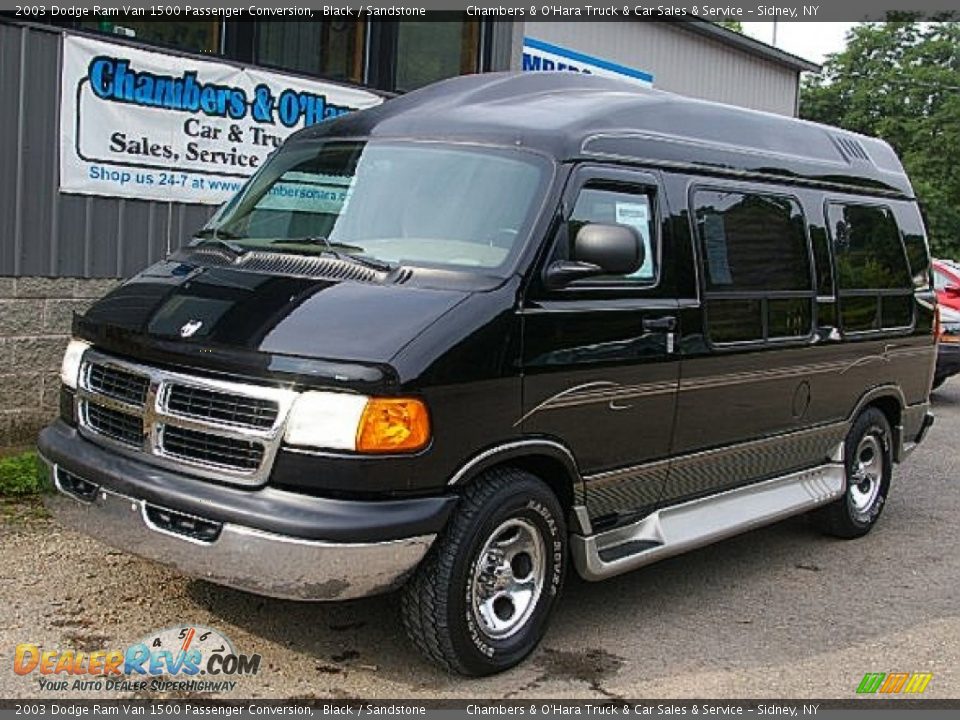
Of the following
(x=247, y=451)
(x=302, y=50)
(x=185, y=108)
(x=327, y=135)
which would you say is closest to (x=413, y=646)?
(x=247, y=451)

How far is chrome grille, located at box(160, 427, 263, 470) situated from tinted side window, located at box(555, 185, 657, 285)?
158 cm

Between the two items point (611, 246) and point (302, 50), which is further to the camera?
point (302, 50)

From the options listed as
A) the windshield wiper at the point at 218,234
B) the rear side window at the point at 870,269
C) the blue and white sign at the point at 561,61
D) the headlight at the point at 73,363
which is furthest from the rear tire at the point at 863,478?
the blue and white sign at the point at 561,61

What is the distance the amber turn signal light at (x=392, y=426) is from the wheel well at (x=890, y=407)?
14.2 feet

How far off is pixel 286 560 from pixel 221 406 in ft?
2.14

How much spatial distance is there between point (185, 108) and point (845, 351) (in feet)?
16.4

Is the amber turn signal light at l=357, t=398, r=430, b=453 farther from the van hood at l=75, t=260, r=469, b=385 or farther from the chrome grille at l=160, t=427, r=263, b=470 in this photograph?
the chrome grille at l=160, t=427, r=263, b=470

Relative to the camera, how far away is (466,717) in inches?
177

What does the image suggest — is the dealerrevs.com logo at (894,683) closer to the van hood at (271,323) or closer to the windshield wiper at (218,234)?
the van hood at (271,323)

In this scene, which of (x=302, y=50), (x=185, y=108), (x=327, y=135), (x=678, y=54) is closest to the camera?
(x=327, y=135)

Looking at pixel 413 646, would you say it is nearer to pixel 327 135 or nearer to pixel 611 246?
pixel 611 246

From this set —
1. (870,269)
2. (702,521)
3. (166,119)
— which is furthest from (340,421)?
(166,119)

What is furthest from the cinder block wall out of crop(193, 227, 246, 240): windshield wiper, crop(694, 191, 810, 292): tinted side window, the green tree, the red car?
the green tree

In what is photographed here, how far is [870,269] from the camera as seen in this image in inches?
293
